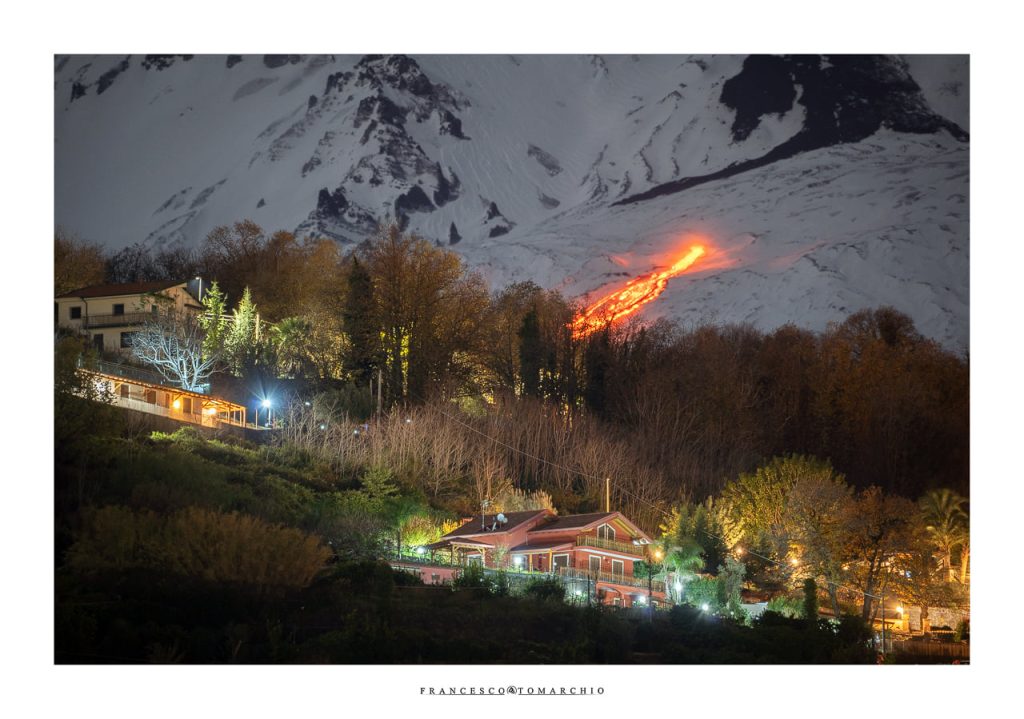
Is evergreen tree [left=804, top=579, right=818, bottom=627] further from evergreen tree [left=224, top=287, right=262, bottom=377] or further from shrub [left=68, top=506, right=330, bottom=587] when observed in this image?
evergreen tree [left=224, top=287, right=262, bottom=377]

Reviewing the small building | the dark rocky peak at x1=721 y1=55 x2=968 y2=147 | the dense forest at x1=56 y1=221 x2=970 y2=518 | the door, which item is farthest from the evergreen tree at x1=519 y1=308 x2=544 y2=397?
the door

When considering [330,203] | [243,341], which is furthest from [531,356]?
[330,203]

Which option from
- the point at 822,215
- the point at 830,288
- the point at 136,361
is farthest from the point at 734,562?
the point at 822,215

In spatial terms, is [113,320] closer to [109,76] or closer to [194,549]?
[109,76]

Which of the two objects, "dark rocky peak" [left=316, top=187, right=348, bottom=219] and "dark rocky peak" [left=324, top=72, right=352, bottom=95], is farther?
"dark rocky peak" [left=324, top=72, right=352, bottom=95]

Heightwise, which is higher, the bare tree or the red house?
the bare tree
